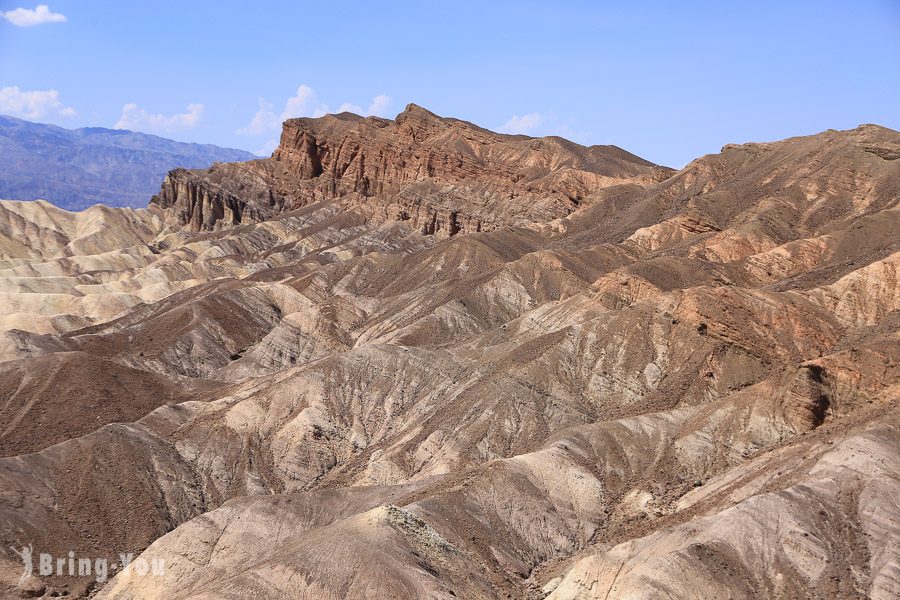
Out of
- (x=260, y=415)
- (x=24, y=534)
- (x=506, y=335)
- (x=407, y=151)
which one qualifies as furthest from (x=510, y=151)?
(x=24, y=534)

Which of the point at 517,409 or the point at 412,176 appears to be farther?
the point at 412,176

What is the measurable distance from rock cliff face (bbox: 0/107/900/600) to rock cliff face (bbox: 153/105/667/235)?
30.4 ft

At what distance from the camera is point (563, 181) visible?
11862 cm

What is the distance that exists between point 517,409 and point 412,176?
3352 inches

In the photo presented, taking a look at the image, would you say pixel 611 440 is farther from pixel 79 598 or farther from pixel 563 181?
pixel 563 181

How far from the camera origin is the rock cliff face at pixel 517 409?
36469 millimetres

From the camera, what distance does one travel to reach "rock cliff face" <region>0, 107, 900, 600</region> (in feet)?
120

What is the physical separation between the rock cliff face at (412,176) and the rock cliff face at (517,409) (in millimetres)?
9264

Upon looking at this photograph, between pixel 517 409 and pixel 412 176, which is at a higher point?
pixel 412 176

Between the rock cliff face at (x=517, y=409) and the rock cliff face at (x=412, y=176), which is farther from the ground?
the rock cliff face at (x=412, y=176)

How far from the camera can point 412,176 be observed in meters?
136

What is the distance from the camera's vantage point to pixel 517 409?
5525cm

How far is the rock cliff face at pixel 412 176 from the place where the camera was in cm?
12031

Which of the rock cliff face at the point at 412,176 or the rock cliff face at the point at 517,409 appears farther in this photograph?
the rock cliff face at the point at 412,176
